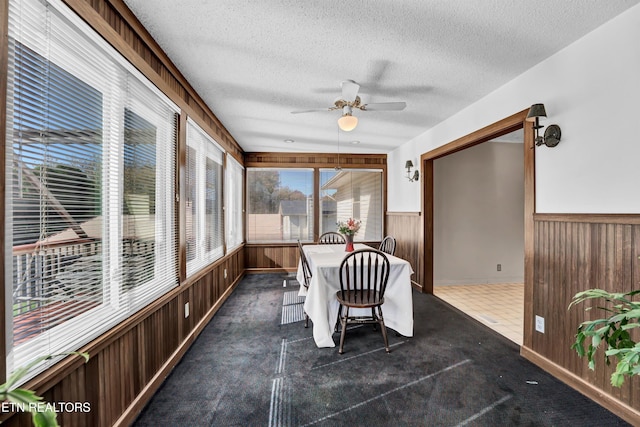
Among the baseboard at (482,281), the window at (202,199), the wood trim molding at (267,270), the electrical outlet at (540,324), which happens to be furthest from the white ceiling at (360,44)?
the wood trim molding at (267,270)

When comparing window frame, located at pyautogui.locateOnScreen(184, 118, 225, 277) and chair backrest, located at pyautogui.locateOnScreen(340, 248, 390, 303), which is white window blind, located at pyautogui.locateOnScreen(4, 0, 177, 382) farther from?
chair backrest, located at pyautogui.locateOnScreen(340, 248, 390, 303)

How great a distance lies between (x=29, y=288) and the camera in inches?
47.1

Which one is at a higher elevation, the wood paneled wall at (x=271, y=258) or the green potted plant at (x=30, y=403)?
the green potted plant at (x=30, y=403)

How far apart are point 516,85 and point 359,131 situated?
215 cm

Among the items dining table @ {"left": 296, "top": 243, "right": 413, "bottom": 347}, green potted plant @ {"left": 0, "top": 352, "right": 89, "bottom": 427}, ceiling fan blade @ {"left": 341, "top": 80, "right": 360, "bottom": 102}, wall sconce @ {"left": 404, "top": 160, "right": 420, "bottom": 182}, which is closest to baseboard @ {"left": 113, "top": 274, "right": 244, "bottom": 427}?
dining table @ {"left": 296, "top": 243, "right": 413, "bottom": 347}

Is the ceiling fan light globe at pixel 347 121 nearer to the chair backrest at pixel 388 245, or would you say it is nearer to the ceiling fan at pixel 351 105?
the ceiling fan at pixel 351 105

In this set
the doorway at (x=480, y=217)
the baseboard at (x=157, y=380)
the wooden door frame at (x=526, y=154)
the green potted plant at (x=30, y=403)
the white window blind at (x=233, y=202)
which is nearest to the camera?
the green potted plant at (x=30, y=403)

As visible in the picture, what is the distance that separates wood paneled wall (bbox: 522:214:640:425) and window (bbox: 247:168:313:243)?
13.9 ft

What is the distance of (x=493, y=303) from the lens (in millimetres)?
4117

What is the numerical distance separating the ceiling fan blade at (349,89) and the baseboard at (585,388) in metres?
2.84

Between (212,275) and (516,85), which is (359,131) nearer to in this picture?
(516,85)

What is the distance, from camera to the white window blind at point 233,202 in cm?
466

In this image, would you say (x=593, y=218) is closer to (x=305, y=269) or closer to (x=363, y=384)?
(x=363, y=384)

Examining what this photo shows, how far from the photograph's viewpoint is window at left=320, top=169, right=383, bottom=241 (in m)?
6.14
